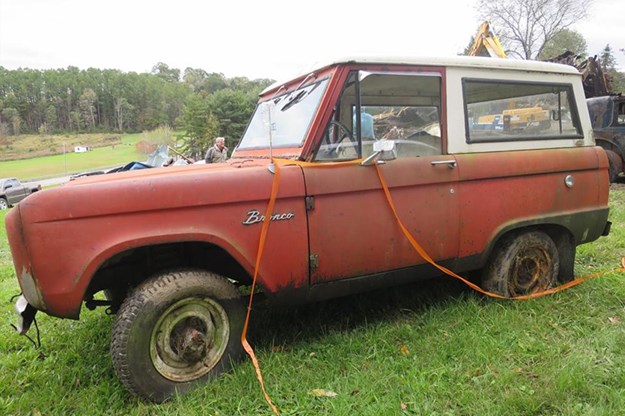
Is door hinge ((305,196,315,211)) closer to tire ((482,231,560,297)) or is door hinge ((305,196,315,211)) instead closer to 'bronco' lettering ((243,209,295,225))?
'bronco' lettering ((243,209,295,225))

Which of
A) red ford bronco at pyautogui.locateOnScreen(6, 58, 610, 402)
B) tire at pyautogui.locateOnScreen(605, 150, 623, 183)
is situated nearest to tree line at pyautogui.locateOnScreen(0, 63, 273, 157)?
tire at pyautogui.locateOnScreen(605, 150, 623, 183)

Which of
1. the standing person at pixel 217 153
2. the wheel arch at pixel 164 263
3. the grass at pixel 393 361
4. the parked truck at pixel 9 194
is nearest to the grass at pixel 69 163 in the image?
the parked truck at pixel 9 194

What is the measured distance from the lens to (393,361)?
266 cm

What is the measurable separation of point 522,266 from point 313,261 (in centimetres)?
198

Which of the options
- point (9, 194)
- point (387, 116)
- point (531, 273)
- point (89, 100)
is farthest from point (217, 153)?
point (89, 100)

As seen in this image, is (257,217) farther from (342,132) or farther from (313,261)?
(342,132)

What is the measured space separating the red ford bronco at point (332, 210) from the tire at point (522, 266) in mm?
12

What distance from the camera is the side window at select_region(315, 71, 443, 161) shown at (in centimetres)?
275

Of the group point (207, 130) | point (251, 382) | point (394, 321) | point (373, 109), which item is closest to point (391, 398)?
point (251, 382)

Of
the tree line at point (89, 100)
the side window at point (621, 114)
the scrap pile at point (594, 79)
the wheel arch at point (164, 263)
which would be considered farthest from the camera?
the tree line at point (89, 100)

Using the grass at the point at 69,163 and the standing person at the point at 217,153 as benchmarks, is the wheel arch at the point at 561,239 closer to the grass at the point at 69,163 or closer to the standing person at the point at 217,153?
the standing person at the point at 217,153

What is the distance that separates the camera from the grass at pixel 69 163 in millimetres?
38938

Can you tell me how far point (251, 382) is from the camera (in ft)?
8.11

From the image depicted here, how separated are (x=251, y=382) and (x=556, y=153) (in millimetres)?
2949
